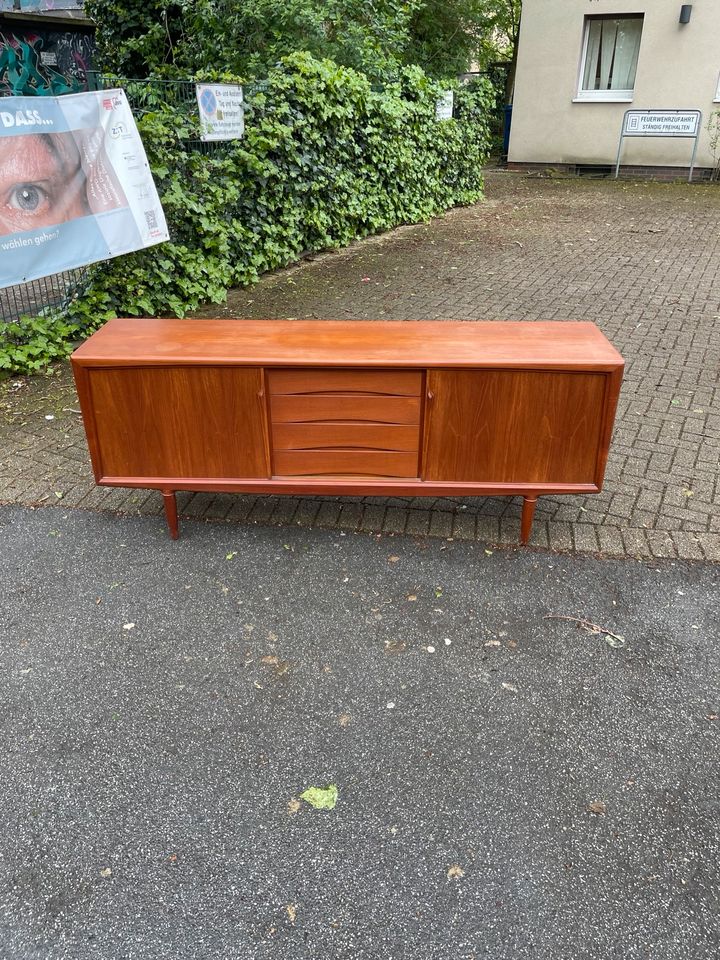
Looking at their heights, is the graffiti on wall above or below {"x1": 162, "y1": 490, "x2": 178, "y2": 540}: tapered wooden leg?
above

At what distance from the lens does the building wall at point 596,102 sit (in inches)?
618

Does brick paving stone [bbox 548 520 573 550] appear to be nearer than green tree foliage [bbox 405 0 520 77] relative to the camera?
Yes

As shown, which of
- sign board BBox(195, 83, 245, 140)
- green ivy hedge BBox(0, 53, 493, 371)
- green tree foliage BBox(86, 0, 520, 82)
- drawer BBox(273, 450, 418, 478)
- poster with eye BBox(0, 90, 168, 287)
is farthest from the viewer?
green tree foliage BBox(86, 0, 520, 82)

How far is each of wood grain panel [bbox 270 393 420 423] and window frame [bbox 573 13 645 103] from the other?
16.1m

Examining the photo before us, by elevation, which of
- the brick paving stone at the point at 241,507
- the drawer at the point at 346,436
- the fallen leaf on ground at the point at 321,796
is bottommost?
the brick paving stone at the point at 241,507

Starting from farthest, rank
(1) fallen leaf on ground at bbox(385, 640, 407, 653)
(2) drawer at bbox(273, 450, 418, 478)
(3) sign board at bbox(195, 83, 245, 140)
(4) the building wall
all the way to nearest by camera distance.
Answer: (4) the building wall, (3) sign board at bbox(195, 83, 245, 140), (2) drawer at bbox(273, 450, 418, 478), (1) fallen leaf on ground at bbox(385, 640, 407, 653)

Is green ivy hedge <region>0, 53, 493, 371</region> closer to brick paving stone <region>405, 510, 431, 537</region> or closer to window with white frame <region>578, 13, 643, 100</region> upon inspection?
brick paving stone <region>405, 510, 431, 537</region>

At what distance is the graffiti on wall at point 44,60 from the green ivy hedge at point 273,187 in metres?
7.46

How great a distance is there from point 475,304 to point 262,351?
16.2 feet

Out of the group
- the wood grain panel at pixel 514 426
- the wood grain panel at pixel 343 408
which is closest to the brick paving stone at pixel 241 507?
the wood grain panel at pixel 343 408

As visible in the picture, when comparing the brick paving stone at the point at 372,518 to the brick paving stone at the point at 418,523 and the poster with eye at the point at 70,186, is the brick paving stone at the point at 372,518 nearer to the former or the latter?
the brick paving stone at the point at 418,523

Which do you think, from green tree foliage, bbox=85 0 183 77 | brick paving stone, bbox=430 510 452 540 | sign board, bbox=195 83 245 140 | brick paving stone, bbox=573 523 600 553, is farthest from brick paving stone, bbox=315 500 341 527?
green tree foliage, bbox=85 0 183 77

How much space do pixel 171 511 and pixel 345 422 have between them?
105 centimetres

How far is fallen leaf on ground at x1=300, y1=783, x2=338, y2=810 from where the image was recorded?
2.56m
